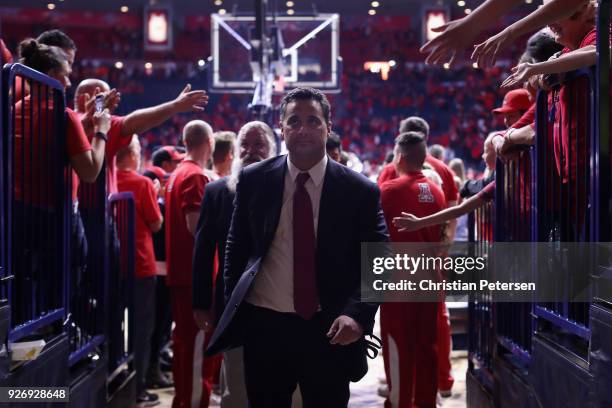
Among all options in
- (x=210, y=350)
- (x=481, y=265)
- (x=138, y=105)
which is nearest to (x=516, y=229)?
(x=481, y=265)

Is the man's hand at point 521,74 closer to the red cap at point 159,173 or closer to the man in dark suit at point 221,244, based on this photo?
the man in dark suit at point 221,244

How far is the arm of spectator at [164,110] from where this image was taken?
4.07 m

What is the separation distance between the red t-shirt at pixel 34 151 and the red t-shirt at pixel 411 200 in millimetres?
2132

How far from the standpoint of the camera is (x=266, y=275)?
2.95 metres

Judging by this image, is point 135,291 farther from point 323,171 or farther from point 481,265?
point 323,171

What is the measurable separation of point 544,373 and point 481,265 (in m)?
1.54

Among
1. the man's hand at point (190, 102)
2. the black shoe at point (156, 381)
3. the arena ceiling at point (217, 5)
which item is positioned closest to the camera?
the man's hand at point (190, 102)

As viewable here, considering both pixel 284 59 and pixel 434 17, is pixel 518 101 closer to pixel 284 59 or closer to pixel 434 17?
pixel 284 59

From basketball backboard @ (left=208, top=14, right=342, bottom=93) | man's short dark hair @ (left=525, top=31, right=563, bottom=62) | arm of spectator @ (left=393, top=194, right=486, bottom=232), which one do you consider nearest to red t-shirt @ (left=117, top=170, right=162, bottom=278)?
arm of spectator @ (left=393, top=194, right=486, bottom=232)

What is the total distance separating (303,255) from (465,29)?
1.21 meters

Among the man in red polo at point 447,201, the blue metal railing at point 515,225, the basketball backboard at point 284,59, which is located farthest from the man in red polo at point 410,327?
the basketball backboard at point 284,59

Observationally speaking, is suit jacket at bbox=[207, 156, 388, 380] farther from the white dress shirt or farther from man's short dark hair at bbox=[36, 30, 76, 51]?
man's short dark hair at bbox=[36, 30, 76, 51]

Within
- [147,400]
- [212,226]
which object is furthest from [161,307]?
[212,226]

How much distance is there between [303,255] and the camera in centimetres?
288
